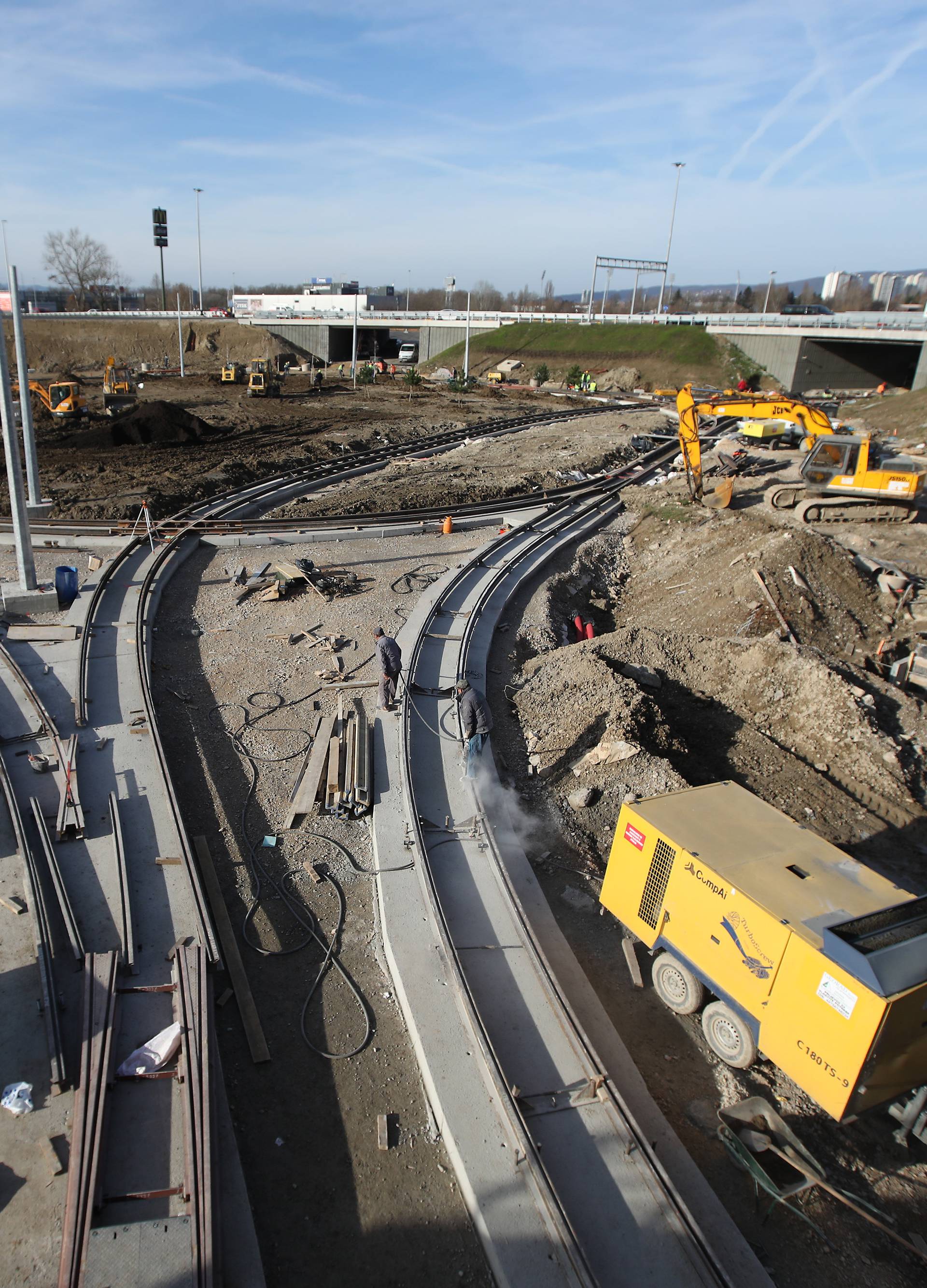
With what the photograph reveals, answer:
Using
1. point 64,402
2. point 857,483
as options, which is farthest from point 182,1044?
point 64,402

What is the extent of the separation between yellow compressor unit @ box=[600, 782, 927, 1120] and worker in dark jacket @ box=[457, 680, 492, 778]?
9.29 feet

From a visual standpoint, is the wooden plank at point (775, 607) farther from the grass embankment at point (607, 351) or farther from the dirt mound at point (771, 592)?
the grass embankment at point (607, 351)

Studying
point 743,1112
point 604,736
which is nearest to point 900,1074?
point 743,1112

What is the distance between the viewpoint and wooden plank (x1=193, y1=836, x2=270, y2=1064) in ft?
21.1

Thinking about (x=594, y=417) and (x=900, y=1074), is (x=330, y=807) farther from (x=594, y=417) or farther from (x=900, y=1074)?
(x=594, y=417)

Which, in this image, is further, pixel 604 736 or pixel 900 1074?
pixel 604 736

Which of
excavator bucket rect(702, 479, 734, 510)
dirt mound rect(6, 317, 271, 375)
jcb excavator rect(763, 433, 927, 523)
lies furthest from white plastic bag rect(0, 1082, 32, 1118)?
→ dirt mound rect(6, 317, 271, 375)

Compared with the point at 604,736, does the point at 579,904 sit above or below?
below

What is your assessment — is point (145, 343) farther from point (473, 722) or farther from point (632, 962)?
point (632, 962)

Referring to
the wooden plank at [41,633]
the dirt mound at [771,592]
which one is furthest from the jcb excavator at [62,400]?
the dirt mound at [771,592]

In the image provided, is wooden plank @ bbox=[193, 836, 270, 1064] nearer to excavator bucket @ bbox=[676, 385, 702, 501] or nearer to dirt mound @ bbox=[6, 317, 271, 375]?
excavator bucket @ bbox=[676, 385, 702, 501]

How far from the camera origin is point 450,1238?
524 cm

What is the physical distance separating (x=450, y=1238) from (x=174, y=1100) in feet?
7.33

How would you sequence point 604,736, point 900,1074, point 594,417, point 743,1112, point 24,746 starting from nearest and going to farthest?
point 900,1074 < point 743,1112 < point 24,746 < point 604,736 < point 594,417
